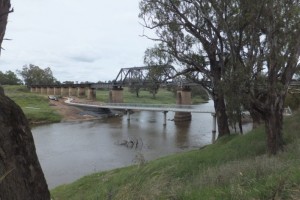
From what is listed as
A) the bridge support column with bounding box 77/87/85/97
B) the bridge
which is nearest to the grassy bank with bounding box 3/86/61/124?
the bridge

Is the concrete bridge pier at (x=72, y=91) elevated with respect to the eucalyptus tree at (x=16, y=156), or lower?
lower

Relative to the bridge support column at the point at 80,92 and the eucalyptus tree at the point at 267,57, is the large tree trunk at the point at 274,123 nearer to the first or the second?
the eucalyptus tree at the point at 267,57

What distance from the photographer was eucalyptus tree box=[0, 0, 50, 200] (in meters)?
3.77

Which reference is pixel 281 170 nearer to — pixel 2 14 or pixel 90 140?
pixel 2 14

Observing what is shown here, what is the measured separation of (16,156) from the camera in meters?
3.91

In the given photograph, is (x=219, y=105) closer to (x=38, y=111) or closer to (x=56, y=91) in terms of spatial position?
(x=38, y=111)

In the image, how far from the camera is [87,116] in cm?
6881

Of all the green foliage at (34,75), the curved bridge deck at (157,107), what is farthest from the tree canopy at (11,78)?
the curved bridge deck at (157,107)

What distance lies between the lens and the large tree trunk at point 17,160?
12.4 ft

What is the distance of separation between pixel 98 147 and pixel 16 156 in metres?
31.9

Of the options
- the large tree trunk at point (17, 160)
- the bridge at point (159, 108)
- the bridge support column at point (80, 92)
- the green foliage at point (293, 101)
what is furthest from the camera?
the bridge support column at point (80, 92)

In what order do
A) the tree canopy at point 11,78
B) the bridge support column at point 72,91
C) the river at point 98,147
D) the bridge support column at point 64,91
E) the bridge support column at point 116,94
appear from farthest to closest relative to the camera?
the tree canopy at point 11,78 → the bridge support column at point 64,91 → the bridge support column at point 72,91 → the bridge support column at point 116,94 → the river at point 98,147

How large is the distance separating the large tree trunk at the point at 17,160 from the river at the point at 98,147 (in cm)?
1411

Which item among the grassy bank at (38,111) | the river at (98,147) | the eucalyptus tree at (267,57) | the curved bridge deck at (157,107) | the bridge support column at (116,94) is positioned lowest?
the river at (98,147)
